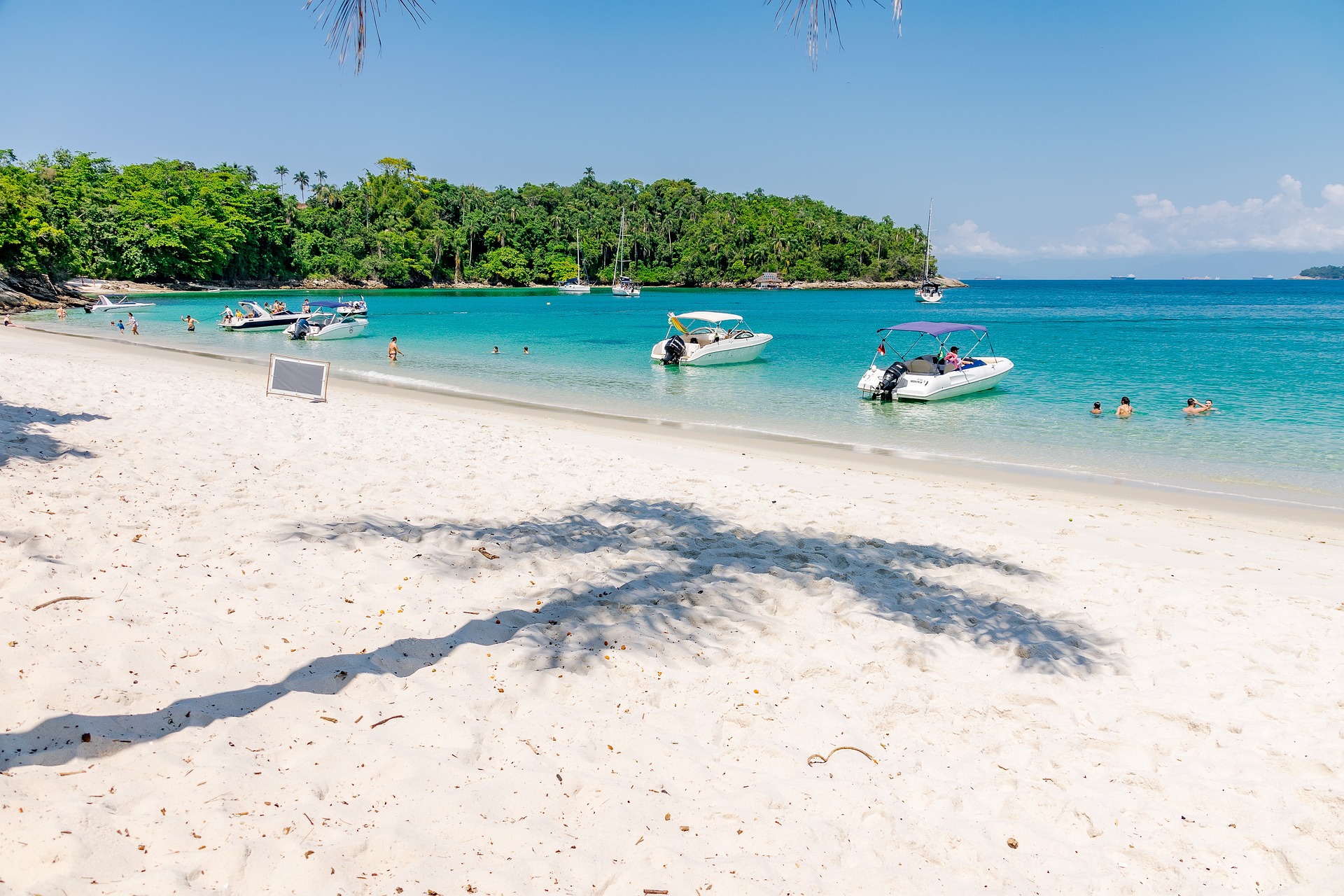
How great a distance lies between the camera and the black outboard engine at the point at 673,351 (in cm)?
3067

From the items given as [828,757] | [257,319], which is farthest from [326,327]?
[828,757]

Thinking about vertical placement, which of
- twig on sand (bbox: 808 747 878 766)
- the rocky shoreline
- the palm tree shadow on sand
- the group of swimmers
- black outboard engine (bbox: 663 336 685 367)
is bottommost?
twig on sand (bbox: 808 747 878 766)

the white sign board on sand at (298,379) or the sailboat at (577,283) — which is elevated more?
the sailboat at (577,283)

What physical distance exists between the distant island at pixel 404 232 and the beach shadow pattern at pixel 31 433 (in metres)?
49.8

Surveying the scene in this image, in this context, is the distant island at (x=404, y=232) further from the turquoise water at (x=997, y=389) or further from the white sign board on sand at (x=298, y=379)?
the white sign board on sand at (x=298, y=379)

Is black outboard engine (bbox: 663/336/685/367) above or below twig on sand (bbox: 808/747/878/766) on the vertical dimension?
above

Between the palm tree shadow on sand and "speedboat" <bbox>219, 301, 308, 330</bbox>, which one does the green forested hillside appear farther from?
the palm tree shadow on sand

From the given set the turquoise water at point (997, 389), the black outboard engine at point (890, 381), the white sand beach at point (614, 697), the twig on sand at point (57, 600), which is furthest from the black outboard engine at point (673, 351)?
the twig on sand at point (57, 600)

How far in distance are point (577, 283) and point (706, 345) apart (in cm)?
8961

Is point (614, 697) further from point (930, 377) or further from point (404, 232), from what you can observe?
point (404, 232)

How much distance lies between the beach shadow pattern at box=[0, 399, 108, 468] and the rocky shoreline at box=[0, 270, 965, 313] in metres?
47.5

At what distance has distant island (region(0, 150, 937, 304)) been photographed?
74.3m

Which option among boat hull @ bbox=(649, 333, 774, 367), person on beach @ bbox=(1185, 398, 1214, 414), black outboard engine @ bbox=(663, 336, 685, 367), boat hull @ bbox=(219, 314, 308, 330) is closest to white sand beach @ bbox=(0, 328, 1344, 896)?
person on beach @ bbox=(1185, 398, 1214, 414)

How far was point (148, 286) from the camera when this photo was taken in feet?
271
